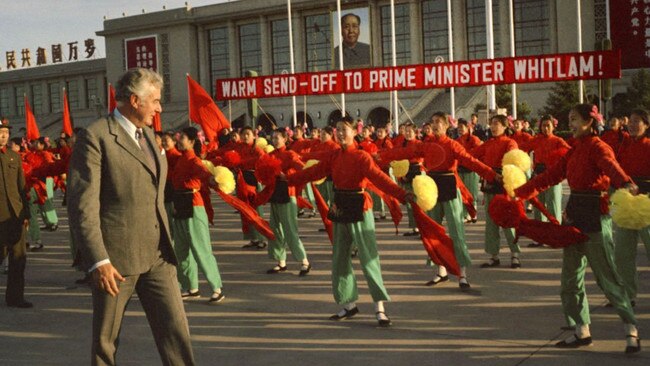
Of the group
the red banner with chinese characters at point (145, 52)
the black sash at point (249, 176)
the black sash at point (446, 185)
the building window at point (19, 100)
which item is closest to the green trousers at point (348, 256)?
the black sash at point (446, 185)

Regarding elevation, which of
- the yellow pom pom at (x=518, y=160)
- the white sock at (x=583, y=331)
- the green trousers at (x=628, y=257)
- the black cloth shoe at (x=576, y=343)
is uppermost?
the yellow pom pom at (x=518, y=160)

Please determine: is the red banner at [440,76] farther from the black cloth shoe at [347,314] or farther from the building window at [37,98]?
the building window at [37,98]

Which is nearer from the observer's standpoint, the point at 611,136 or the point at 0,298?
the point at 0,298

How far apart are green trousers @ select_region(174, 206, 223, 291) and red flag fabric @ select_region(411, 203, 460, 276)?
241cm

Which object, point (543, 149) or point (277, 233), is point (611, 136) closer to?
point (543, 149)

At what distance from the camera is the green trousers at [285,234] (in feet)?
30.6

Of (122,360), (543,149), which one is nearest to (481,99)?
(543,149)

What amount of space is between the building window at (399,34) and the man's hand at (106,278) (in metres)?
46.6

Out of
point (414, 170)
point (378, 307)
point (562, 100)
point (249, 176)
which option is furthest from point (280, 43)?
point (378, 307)

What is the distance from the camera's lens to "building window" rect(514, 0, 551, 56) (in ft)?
145

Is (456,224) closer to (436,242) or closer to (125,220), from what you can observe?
(436,242)

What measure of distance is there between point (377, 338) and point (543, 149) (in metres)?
5.87

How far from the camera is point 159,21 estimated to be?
56.7 metres

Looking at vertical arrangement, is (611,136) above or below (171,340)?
above
